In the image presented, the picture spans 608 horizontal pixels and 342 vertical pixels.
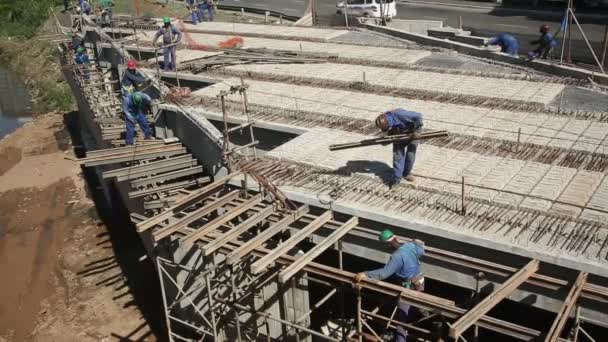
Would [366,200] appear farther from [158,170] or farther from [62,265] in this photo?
[62,265]

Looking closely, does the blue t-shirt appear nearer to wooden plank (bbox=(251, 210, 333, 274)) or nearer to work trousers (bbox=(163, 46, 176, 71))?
wooden plank (bbox=(251, 210, 333, 274))

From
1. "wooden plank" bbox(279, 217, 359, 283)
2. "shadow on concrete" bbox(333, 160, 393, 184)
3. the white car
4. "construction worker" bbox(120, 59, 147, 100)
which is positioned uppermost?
the white car

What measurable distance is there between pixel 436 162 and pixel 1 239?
15163 millimetres

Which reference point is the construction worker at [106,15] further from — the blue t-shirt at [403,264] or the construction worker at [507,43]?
the blue t-shirt at [403,264]

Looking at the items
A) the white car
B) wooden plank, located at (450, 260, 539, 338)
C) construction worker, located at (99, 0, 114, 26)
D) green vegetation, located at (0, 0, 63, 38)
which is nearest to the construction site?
wooden plank, located at (450, 260, 539, 338)

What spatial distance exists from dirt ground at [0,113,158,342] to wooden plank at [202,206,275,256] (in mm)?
5552

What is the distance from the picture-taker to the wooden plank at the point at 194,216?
415 inches

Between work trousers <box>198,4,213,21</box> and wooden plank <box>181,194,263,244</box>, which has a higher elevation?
work trousers <box>198,4,213,21</box>

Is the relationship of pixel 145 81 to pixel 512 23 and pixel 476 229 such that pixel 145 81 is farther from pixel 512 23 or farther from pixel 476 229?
pixel 512 23

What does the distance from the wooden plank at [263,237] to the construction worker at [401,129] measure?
1908 mm

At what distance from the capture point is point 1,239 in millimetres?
20500

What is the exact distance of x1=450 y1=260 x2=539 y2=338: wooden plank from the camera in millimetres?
7340

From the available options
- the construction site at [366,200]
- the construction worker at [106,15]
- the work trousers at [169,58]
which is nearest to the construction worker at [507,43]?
the construction site at [366,200]

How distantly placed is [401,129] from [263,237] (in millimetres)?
3291
